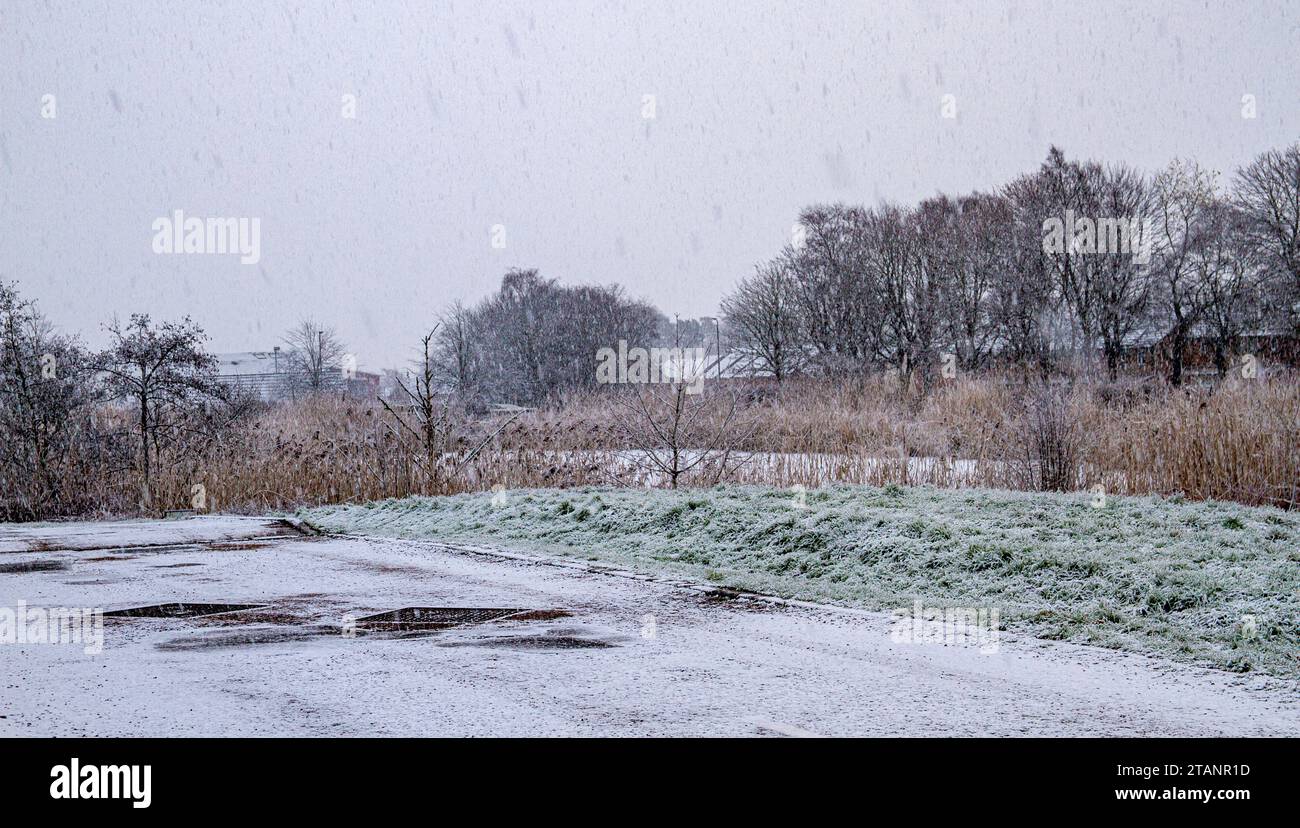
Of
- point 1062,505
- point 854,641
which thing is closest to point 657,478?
point 1062,505

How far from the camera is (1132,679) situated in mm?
6242

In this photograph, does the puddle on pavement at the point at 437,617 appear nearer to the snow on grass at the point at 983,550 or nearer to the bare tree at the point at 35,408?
the snow on grass at the point at 983,550

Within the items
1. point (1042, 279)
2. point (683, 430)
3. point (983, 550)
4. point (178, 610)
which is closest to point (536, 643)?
point (178, 610)

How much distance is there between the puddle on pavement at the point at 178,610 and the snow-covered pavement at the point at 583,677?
8.4 inches

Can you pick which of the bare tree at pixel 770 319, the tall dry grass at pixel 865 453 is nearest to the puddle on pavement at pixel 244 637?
the tall dry grass at pixel 865 453

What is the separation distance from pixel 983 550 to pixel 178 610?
6.56 metres

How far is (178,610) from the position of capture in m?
8.84

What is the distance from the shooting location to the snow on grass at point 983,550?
7.55 m

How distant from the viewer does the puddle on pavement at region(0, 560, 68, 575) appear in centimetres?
1157

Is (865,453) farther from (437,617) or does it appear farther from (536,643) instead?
(536,643)

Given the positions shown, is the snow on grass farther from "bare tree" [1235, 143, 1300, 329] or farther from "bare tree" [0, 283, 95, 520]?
"bare tree" [1235, 143, 1300, 329]
